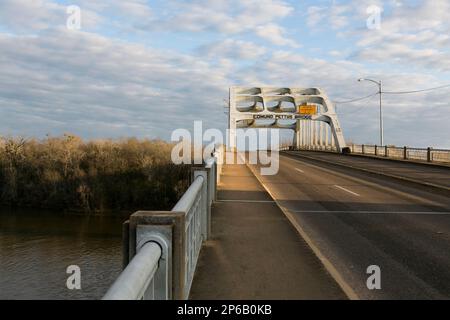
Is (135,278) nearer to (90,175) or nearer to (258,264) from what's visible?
(258,264)

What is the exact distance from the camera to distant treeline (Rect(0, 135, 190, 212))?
39.4m

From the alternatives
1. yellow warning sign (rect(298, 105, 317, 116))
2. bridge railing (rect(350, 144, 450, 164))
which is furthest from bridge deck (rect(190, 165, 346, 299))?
yellow warning sign (rect(298, 105, 317, 116))

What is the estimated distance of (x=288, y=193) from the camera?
1686 cm

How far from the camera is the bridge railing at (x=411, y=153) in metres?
32.4

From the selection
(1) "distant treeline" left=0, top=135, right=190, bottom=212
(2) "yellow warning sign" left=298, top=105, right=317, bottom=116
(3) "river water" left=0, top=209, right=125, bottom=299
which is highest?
(2) "yellow warning sign" left=298, top=105, right=317, bottom=116

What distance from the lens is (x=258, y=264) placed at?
272 inches

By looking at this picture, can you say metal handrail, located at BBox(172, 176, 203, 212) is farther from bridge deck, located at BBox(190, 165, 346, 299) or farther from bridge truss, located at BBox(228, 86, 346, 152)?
bridge truss, located at BBox(228, 86, 346, 152)

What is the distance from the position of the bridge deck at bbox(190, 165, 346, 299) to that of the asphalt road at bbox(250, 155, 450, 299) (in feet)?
0.96

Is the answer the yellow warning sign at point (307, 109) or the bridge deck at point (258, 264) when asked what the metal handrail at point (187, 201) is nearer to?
the bridge deck at point (258, 264)

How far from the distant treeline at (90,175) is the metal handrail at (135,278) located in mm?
34759

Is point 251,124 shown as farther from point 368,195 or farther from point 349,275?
point 349,275
